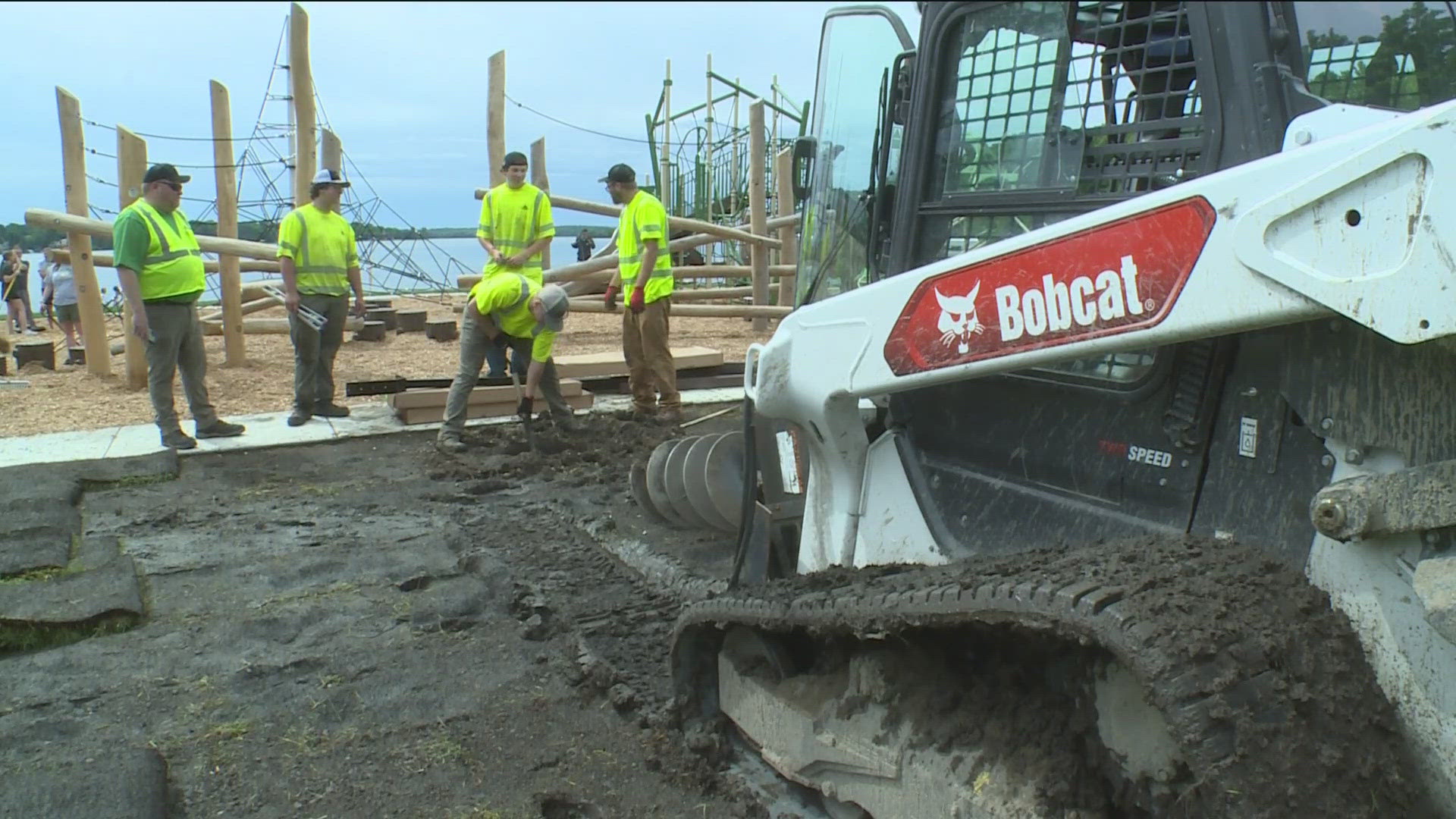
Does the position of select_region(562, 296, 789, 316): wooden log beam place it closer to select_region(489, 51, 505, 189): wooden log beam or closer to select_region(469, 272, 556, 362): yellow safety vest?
select_region(489, 51, 505, 189): wooden log beam

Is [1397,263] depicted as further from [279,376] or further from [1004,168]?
[279,376]

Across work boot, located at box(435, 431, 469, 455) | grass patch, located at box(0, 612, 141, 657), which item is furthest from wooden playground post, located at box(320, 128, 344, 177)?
grass patch, located at box(0, 612, 141, 657)

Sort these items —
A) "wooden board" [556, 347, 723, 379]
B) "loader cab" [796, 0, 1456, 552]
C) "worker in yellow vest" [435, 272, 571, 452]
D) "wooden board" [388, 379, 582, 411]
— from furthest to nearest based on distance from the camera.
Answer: "wooden board" [556, 347, 723, 379], "wooden board" [388, 379, 582, 411], "worker in yellow vest" [435, 272, 571, 452], "loader cab" [796, 0, 1456, 552]

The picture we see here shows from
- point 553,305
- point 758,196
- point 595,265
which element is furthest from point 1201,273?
point 758,196

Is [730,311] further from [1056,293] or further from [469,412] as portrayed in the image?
[1056,293]

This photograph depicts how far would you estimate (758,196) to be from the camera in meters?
13.4

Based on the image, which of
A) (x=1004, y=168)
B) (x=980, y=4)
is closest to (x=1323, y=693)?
(x=1004, y=168)

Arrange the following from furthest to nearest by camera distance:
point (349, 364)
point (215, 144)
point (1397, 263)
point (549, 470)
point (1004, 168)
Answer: point (349, 364) → point (215, 144) → point (549, 470) → point (1004, 168) → point (1397, 263)

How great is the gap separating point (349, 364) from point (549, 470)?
5.20m

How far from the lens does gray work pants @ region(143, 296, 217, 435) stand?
7.09 metres

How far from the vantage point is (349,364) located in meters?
11.2

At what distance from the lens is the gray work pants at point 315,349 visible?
8.02m

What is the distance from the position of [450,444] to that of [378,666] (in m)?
3.58

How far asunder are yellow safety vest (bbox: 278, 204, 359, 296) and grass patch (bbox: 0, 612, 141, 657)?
419cm
